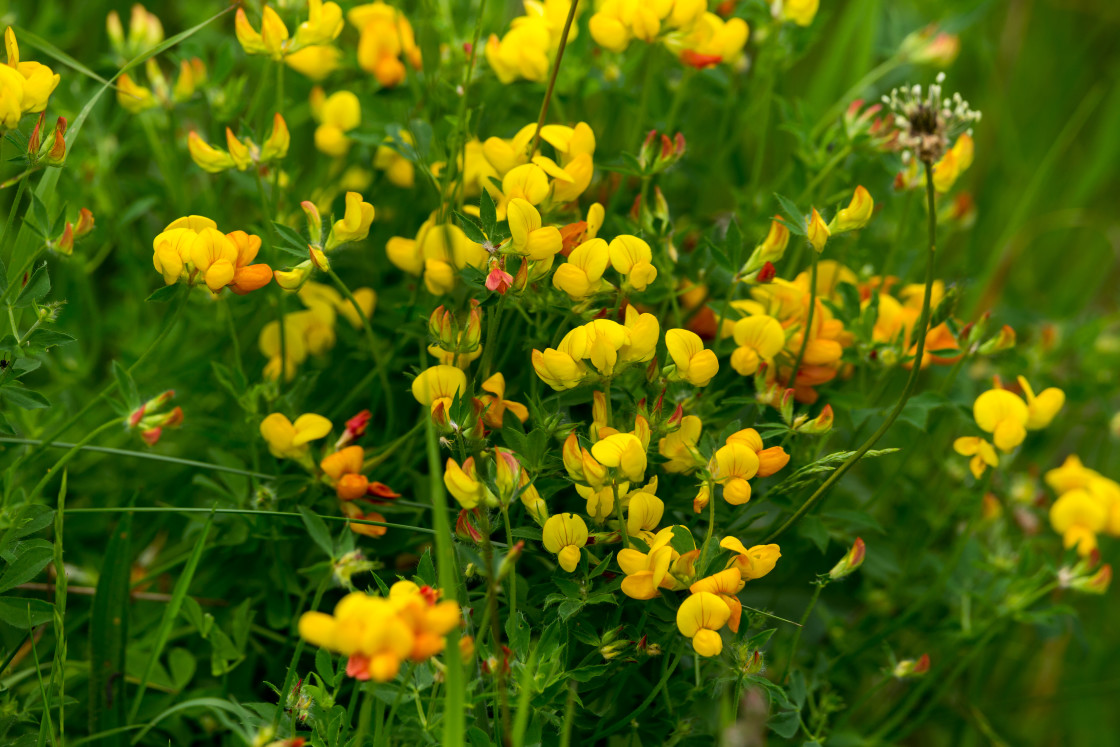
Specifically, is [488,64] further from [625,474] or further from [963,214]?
[963,214]

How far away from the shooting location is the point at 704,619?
121 cm

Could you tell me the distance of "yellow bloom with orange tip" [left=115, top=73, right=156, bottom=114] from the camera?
5.67 feet

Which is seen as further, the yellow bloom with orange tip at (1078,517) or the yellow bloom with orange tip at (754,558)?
the yellow bloom with orange tip at (1078,517)

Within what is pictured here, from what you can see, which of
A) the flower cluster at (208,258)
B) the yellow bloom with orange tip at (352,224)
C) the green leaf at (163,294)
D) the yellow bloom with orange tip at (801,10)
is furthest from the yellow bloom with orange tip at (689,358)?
the yellow bloom with orange tip at (801,10)

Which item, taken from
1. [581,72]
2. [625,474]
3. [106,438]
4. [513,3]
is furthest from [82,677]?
[513,3]

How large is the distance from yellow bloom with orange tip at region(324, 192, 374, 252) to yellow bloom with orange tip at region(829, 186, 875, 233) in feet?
2.20

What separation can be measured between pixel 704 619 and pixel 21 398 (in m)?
0.95

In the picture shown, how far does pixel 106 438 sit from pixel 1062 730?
90.5 inches

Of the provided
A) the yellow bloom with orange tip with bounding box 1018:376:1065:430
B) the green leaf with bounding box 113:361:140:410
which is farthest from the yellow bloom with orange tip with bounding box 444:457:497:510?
the yellow bloom with orange tip with bounding box 1018:376:1065:430

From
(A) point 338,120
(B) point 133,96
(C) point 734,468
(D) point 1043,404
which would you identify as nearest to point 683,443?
(C) point 734,468

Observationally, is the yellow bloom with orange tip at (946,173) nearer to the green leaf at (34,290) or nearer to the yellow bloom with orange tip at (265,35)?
the yellow bloom with orange tip at (265,35)

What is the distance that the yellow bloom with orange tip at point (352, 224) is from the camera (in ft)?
4.37

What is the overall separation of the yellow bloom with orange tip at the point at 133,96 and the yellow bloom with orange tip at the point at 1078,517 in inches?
71.6

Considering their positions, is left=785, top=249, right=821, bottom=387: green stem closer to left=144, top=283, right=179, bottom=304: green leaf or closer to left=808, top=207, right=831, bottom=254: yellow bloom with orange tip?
left=808, top=207, right=831, bottom=254: yellow bloom with orange tip
